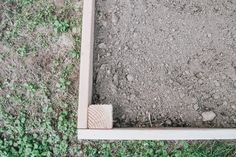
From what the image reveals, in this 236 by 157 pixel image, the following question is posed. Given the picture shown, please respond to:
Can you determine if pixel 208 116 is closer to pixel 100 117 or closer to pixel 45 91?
pixel 100 117

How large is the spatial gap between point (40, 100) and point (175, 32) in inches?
42.6

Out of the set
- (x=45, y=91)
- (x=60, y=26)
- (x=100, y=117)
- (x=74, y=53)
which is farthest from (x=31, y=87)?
(x=100, y=117)

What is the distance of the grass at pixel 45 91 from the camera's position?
8.94 ft

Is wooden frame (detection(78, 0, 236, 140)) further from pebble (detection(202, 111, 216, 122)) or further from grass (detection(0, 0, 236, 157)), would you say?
Answer: grass (detection(0, 0, 236, 157))

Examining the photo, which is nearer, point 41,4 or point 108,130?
point 108,130

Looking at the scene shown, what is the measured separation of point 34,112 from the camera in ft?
9.08

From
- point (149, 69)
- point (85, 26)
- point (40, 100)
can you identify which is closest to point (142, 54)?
point (149, 69)

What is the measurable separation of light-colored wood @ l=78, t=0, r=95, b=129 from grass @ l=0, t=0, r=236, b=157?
38 centimetres

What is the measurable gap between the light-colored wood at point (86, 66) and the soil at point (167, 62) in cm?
22

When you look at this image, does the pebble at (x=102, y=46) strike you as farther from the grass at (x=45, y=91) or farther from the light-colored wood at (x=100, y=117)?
the light-colored wood at (x=100, y=117)

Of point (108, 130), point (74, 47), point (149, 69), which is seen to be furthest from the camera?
point (74, 47)

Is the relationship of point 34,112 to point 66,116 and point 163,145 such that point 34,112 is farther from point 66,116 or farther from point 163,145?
point 163,145

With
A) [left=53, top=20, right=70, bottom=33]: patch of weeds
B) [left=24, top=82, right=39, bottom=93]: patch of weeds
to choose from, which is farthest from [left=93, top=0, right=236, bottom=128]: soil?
[left=24, top=82, right=39, bottom=93]: patch of weeds

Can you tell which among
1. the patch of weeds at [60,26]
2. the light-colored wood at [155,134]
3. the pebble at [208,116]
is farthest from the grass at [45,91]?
the light-colored wood at [155,134]
